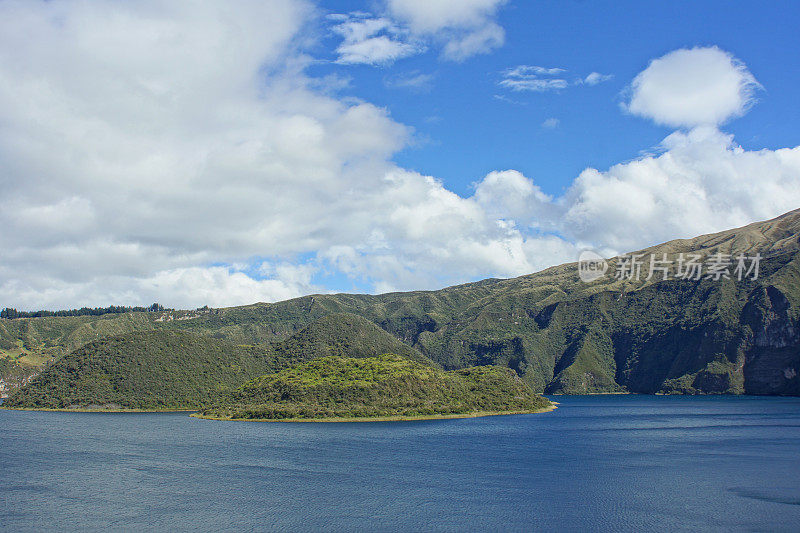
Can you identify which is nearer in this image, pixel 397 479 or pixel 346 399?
pixel 397 479

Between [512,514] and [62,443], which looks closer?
[512,514]

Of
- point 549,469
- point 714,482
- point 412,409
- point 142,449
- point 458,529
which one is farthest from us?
point 412,409

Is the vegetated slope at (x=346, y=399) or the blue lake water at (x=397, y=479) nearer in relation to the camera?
the blue lake water at (x=397, y=479)

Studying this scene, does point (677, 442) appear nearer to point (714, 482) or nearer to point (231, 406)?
point (714, 482)

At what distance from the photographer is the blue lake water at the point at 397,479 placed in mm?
69562

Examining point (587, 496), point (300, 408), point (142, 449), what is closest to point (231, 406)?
point (300, 408)

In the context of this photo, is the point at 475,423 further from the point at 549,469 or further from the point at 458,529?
the point at 458,529

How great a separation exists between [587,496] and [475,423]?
9224 centimetres

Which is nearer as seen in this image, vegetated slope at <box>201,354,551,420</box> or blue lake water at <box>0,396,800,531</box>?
blue lake water at <box>0,396,800,531</box>

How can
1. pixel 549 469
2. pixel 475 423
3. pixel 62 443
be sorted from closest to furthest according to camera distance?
pixel 549 469
pixel 62 443
pixel 475 423

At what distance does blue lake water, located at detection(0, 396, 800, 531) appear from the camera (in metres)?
69.6

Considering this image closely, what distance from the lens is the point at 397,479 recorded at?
90.8 meters

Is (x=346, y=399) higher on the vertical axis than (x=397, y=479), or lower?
higher

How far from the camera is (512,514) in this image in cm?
7138
